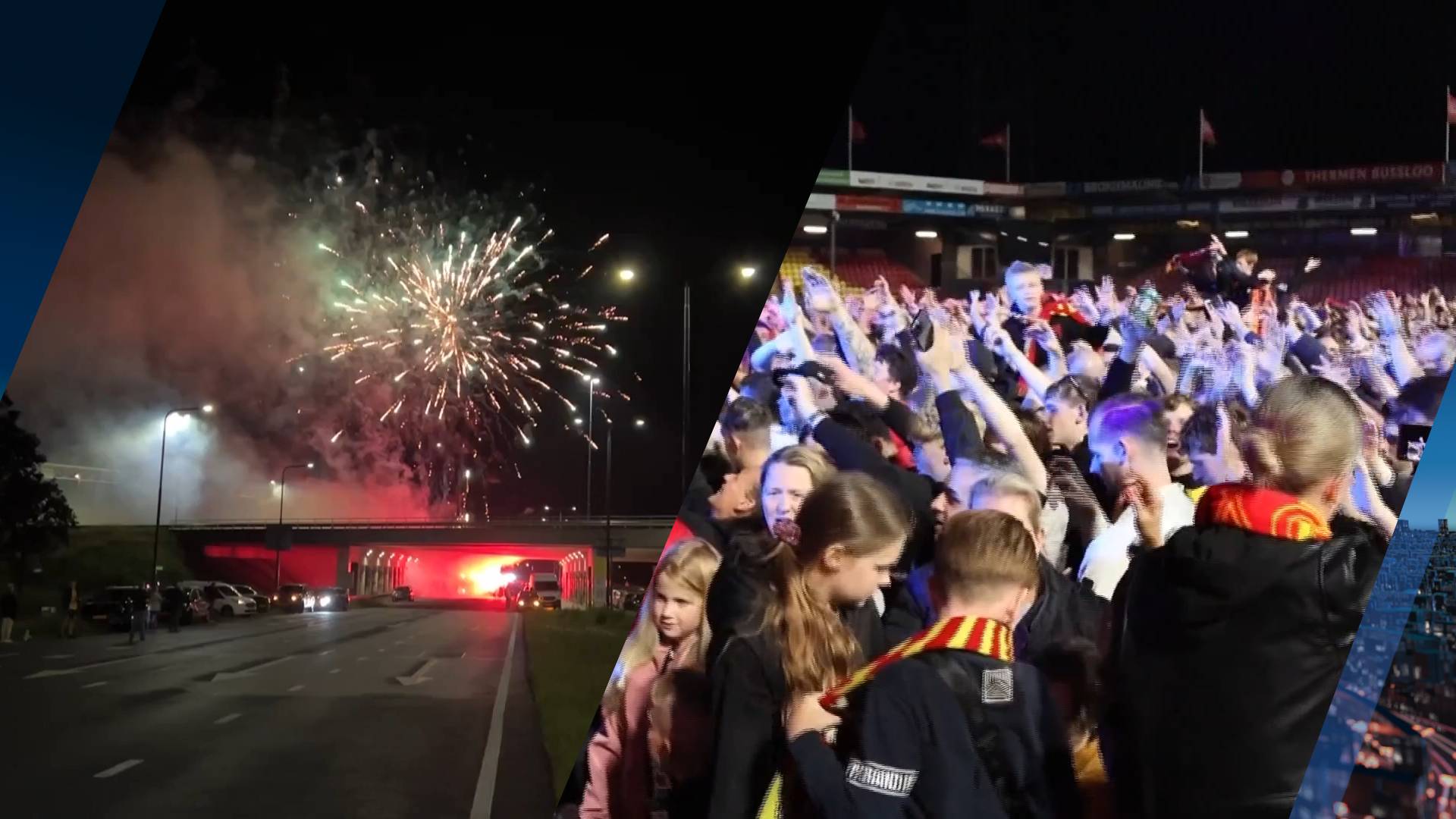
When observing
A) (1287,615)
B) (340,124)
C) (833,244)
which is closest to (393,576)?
(340,124)

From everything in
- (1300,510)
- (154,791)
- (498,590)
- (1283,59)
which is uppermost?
(1283,59)

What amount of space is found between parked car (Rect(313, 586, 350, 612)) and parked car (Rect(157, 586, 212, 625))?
1.34 feet

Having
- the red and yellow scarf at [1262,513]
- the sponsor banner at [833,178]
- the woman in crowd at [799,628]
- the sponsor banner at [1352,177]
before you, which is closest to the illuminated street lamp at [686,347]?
the sponsor banner at [833,178]

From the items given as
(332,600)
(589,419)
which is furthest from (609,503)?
(332,600)

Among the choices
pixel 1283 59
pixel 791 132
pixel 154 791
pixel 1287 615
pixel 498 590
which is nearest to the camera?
pixel 1287 615

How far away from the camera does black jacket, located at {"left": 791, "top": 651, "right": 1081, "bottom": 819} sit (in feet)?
7.01

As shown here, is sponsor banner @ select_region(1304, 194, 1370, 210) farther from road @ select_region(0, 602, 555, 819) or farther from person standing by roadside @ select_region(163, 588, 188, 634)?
person standing by roadside @ select_region(163, 588, 188, 634)

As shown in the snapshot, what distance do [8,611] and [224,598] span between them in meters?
0.74

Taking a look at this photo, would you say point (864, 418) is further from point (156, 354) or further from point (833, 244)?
point (156, 354)

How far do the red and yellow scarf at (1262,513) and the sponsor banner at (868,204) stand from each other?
3.33ft

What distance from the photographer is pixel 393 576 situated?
4527 millimetres

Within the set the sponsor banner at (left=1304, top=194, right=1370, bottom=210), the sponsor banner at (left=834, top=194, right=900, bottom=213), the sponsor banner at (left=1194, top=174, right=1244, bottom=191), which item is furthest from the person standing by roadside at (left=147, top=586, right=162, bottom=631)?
the sponsor banner at (left=1304, top=194, right=1370, bottom=210)

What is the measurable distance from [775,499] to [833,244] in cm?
68

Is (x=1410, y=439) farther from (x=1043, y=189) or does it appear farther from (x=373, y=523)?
(x=373, y=523)
